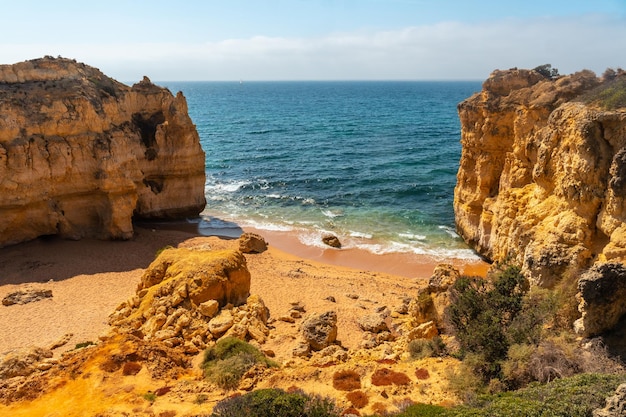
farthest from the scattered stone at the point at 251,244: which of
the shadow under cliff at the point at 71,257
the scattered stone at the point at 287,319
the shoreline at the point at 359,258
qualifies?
the scattered stone at the point at 287,319

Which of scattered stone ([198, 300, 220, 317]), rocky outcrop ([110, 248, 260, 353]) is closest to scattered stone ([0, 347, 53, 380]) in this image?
rocky outcrop ([110, 248, 260, 353])

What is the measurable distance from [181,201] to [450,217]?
23.6 meters

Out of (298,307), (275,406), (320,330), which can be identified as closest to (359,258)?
(298,307)

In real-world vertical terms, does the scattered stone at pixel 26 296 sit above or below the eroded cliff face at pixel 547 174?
below

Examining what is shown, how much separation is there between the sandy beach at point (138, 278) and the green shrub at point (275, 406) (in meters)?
6.40

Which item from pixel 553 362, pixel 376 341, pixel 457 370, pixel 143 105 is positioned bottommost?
pixel 376 341

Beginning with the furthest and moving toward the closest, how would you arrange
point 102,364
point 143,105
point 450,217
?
point 450,217 < point 143,105 < point 102,364

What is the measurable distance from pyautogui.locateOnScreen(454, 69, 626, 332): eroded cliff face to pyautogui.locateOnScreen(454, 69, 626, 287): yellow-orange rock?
0.04m

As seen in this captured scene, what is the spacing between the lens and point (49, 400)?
13.9 metres

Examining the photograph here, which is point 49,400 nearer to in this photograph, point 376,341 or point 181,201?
point 376,341

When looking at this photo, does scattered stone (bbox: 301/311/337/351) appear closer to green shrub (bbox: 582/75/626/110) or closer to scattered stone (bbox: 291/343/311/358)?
scattered stone (bbox: 291/343/311/358)

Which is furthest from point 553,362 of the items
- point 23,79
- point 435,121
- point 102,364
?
point 435,121

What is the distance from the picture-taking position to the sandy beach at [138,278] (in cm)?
2042

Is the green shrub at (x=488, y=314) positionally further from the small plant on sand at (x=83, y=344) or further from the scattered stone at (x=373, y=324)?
the small plant on sand at (x=83, y=344)
